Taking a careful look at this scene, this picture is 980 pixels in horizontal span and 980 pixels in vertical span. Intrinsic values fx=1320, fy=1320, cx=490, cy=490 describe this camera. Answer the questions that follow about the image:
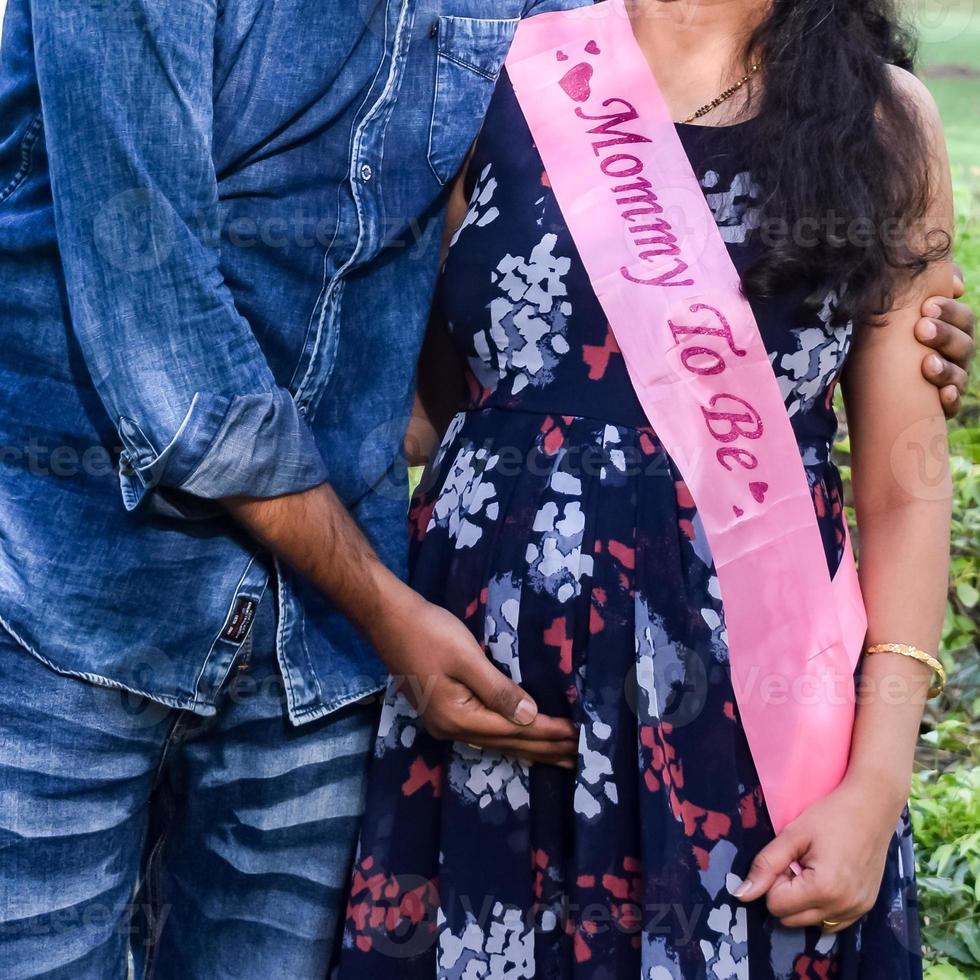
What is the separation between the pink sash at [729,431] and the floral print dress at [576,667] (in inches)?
0.7

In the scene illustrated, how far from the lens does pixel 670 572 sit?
1270mm

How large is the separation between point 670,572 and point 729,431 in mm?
162

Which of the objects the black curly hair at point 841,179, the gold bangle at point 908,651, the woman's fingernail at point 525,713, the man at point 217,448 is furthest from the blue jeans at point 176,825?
the black curly hair at point 841,179

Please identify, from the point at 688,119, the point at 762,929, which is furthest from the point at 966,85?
the point at 762,929

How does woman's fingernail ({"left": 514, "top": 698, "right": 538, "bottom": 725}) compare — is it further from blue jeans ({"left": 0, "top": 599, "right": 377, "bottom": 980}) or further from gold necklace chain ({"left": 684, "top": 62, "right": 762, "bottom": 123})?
gold necklace chain ({"left": 684, "top": 62, "right": 762, "bottom": 123})

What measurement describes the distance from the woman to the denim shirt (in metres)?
0.09

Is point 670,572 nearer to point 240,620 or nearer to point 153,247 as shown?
point 240,620

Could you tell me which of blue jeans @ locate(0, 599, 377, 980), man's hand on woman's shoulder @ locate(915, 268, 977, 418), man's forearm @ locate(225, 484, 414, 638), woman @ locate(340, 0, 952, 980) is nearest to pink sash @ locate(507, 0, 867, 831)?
woman @ locate(340, 0, 952, 980)

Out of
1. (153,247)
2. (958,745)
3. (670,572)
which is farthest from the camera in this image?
(958,745)

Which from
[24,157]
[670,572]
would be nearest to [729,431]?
[670,572]

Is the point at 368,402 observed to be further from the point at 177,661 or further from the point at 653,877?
the point at 653,877

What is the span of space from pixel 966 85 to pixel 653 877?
613 centimetres

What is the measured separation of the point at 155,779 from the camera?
1.38m

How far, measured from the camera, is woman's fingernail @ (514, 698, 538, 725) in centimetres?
125
